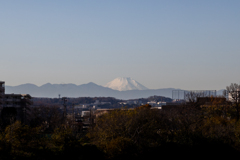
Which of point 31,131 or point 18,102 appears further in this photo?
point 18,102

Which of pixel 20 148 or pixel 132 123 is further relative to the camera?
pixel 132 123

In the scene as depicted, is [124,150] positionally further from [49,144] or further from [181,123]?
[181,123]

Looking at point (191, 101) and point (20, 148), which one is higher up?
point (191, 101)

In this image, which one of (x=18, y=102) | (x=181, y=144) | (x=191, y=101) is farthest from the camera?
(x=18, y=102)

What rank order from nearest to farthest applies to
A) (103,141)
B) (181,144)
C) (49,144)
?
(49,144) < (103,141) < (181,144)

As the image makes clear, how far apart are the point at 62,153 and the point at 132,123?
8.41m

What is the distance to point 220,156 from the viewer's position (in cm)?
3538

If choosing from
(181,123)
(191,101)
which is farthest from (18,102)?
(181,123)

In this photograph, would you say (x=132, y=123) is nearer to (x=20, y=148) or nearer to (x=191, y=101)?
(x=20, y=148)

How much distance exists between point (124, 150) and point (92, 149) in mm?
3122

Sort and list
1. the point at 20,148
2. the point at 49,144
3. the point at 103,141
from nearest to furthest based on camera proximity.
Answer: the point at 20,148 → the point at 49,144 → the point at 103,141

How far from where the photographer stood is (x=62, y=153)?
2984 cm

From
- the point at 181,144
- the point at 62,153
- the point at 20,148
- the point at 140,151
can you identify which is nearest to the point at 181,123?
the point at 181,144

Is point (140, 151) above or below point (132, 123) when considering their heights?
below
